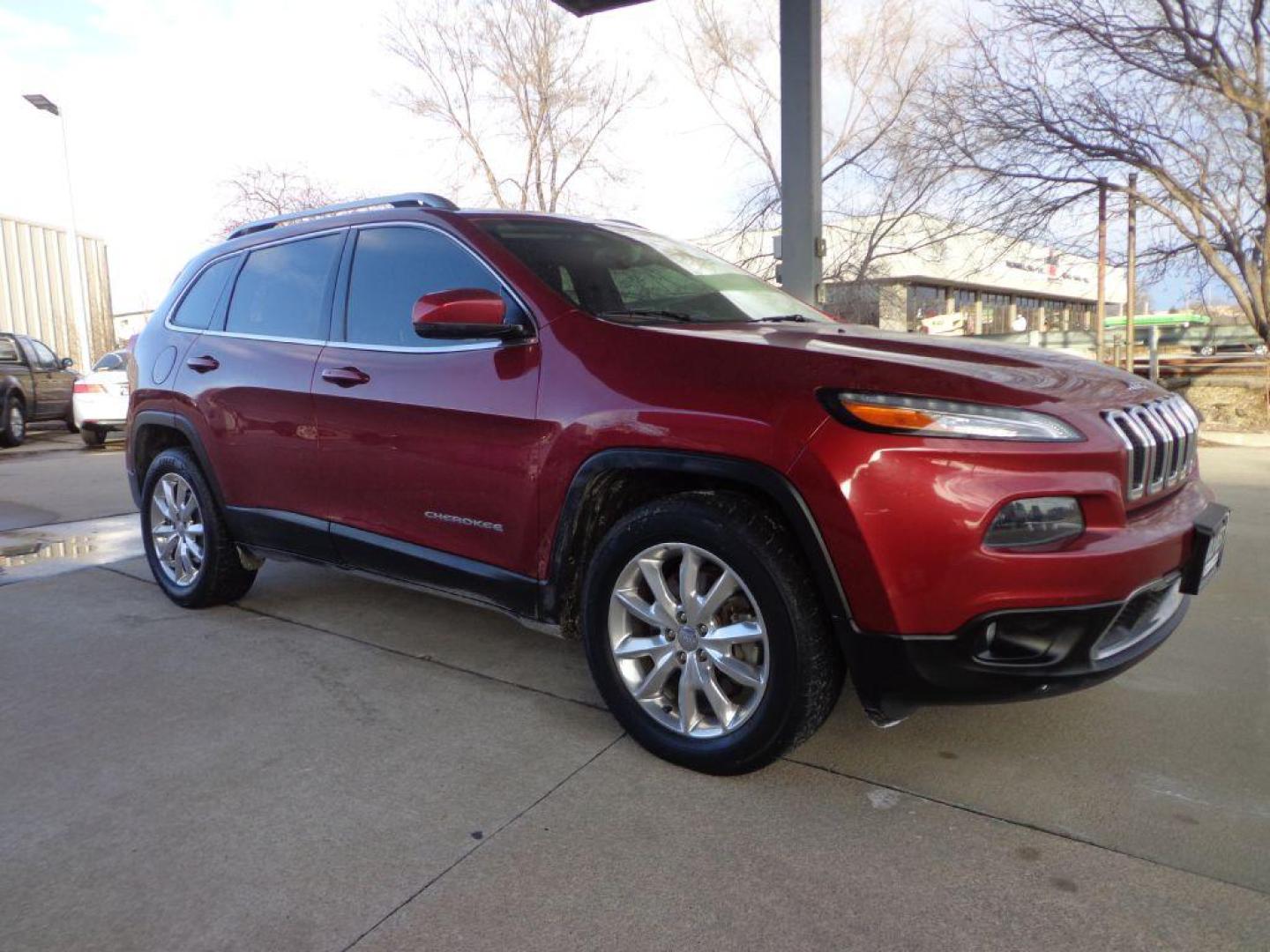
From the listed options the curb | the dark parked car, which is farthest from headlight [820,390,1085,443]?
the dark parked car

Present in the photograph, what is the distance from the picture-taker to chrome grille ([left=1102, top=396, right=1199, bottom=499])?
252 cm

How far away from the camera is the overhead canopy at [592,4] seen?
A: 7848 millimetres

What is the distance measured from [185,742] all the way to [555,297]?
75.3 inches

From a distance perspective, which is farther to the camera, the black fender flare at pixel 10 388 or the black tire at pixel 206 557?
the black fender flare at pixel 10 388

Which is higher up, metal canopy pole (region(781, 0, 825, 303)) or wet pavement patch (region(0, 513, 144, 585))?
metal canopy pole (region(781, 0, 825, 303))

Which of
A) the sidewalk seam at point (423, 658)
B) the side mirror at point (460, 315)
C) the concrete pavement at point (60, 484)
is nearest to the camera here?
the side mirror at point (460, 315)

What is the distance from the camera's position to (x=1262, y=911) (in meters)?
2.13

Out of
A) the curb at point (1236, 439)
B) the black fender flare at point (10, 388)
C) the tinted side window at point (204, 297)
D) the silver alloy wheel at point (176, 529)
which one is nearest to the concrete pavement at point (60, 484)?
the black fender flare at point (10, 388)

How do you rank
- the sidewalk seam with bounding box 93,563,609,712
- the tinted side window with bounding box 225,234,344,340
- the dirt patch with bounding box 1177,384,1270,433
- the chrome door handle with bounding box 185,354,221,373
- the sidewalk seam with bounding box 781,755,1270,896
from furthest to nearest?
the dirt patch with bounding box 1177,384,1270,433 → the chrome door handle with bounding box 185,354,221,373 → the tinted side window with bounding box 225,234,344,340 → the sidewalk seam with bounding box 93,563,609,712 → the sidewalk seam with bounding box 781,755,1270,896

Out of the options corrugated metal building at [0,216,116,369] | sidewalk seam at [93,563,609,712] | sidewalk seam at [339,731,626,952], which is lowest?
sidewalk seam at [339,731,626,952]

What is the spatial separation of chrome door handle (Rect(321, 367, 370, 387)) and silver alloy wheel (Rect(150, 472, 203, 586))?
1.24 meters

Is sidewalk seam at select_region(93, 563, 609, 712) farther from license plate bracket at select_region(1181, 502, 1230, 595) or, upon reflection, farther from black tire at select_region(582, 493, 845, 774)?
license plate bracket at select_region(1181, 502, 1230, 595)

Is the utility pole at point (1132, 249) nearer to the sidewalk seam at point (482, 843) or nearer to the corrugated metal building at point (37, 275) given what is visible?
the sidewalk seam at point (482, 843)

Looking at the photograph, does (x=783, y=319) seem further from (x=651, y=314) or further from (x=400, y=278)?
(x=400, y=278)
